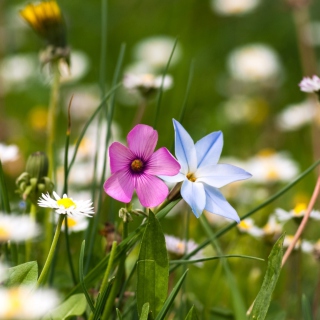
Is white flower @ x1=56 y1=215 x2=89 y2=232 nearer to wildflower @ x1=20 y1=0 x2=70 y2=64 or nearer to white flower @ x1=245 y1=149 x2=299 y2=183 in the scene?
wildflower @ x1=20 y1=0 x2=70 y2=64

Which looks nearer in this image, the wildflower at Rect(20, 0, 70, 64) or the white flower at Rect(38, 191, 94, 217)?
the white flower at Rect(38, 191, 94, 217)

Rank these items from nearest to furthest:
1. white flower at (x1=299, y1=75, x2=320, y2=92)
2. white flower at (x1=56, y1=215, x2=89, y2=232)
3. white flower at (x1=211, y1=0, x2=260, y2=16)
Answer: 1. white flower at (x1=299, y1=75, x2=320, y2=92)
2. white flower at (x1=56, y1=215, x2=89, y2=232)
3. white flower at (x1=211, y1=0, x2=260, y2=16)

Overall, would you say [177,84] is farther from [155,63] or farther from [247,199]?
[247,199]

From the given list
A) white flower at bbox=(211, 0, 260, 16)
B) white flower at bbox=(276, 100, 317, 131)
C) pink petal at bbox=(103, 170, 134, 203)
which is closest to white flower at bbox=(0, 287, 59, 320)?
pink petal at bbox=(103, 170, 134, 203)

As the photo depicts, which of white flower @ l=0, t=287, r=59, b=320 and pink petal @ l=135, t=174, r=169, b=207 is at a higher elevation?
white flower @ l=0, t=287, r=59, b=320

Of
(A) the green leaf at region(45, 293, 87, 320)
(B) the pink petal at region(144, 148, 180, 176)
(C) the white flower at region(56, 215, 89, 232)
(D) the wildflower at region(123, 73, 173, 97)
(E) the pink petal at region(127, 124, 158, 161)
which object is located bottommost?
(C) the white flower at region(56, 215, 89, 232)

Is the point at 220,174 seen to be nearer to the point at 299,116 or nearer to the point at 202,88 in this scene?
the point at 299,116

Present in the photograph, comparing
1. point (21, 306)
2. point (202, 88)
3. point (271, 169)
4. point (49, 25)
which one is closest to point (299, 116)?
point (271, 169)
